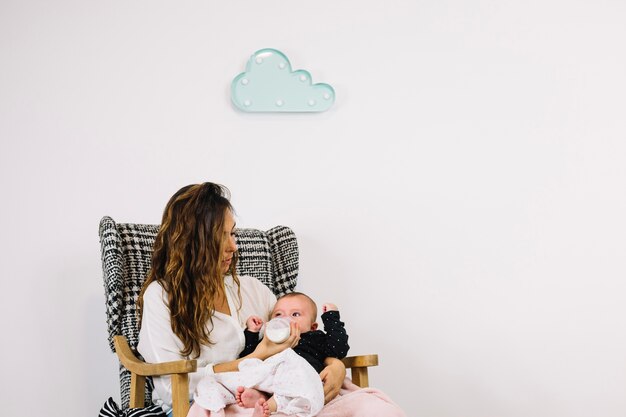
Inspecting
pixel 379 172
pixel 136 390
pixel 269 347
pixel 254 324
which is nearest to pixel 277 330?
pixel 269 347

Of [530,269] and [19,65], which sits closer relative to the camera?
[19,65]

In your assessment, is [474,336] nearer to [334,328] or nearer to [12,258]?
[334,328]

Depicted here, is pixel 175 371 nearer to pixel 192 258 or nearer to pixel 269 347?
pixel 269 347

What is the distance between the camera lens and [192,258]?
7.56ft

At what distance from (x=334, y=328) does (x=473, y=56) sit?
4.62 ft

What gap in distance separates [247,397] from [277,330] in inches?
9.6

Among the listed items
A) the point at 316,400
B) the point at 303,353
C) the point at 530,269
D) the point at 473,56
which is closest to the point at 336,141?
the point at 473,56

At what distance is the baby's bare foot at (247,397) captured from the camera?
1984 mm

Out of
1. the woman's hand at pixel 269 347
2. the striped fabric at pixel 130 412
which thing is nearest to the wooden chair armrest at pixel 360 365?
the woman's hand at pixel 269 347

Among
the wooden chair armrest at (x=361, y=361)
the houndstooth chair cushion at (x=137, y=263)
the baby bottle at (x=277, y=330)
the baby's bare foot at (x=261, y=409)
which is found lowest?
the baby's bare foot at (x=261, y=409)

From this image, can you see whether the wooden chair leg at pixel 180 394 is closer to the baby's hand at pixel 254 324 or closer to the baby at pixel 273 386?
the baby at pixel 273 386

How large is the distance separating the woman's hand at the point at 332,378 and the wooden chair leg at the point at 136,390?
0.51m

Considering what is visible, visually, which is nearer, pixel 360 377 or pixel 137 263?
pixel 360 377

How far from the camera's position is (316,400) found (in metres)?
1.98
